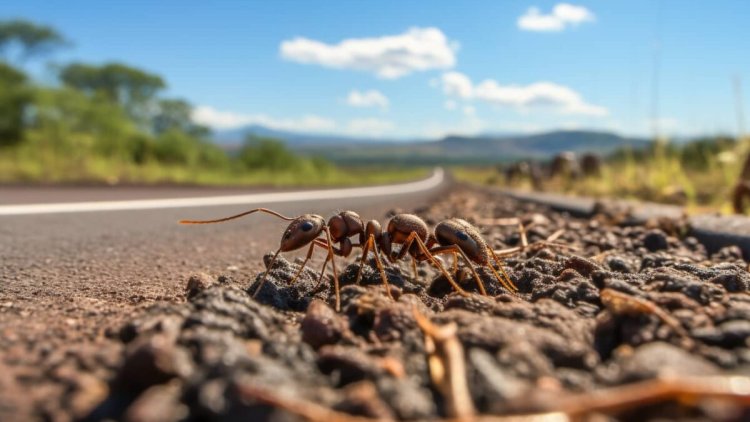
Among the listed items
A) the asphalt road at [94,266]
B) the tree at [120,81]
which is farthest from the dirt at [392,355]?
the tree at [120,81]

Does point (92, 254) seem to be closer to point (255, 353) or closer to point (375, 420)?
point (255, 353)

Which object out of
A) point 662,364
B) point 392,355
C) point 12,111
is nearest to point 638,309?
point 662,364

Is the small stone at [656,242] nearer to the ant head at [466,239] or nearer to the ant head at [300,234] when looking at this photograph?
the ant head at [466,239]

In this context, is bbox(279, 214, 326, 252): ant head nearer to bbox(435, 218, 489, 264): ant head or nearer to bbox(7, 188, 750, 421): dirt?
bbox(7, 188, 750, 421): dirt

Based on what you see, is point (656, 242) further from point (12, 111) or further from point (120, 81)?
point (120, 81)

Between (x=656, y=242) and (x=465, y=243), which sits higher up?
(x=465, y=243)

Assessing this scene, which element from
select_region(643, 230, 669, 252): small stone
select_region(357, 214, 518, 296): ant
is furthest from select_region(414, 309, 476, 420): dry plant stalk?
select_region(643, 230, 669, 252): small stone
